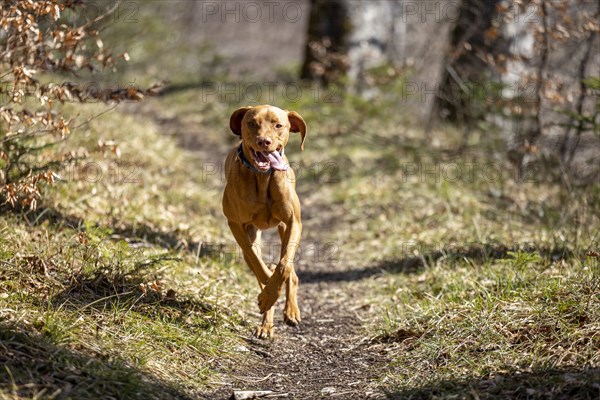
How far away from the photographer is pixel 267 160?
4816 millimetres

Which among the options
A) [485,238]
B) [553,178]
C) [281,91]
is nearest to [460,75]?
[553,178]

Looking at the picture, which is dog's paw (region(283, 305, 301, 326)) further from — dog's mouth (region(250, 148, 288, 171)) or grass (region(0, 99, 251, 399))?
dog's mouth (region(250, 148, 288, 171))

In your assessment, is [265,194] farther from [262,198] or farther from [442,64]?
[442,64]

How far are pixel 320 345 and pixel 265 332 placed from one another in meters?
0.39

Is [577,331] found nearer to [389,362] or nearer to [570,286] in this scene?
[570,286]

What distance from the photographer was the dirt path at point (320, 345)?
4.41 metres

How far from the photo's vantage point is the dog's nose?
4656 millimetres

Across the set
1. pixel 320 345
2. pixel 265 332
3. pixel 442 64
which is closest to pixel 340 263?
pixel 320 345

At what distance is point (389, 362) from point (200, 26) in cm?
1926

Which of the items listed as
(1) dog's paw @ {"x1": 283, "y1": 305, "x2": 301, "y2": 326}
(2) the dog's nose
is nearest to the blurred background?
(2) the dog's nose

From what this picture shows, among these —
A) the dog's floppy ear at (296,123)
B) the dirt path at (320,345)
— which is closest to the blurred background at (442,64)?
the dirt path at (320,345)

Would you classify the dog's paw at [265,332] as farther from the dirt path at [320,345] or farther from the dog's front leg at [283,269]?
the dog's front leg at [283,269]

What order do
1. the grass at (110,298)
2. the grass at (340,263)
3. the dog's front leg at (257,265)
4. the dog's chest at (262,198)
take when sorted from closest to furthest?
the grass at (110,298)
the grass at (340,263)
the dog's chest at (262,198)
the dog's front leg at (257,265)

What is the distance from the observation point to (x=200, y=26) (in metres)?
22.6
